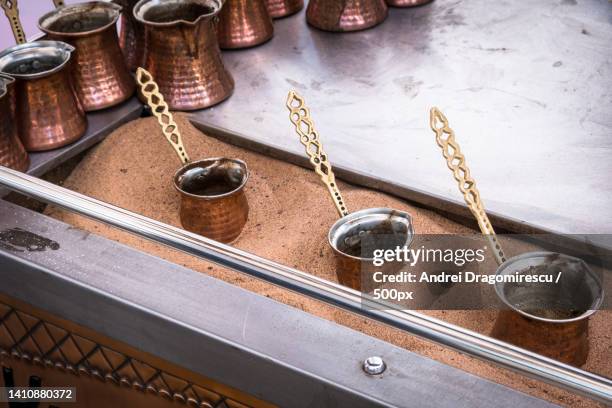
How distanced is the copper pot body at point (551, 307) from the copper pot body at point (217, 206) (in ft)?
1.56

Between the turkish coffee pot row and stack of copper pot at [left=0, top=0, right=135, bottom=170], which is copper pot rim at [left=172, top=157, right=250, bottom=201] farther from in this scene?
the turkish coffee pot row

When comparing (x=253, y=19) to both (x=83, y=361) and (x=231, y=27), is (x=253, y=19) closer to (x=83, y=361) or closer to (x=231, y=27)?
(x=231, y=27)

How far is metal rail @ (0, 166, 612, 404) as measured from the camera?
34.7 inches

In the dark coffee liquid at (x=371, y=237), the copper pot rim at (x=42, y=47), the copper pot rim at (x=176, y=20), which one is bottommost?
the dark coffee liquid at (x=371, y=237)

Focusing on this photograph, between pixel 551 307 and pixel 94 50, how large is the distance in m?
1.01

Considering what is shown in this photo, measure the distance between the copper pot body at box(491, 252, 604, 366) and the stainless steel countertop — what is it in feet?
0.63

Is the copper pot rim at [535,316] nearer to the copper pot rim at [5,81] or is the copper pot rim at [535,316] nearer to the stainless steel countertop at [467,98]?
the stainless steel countertop at [467,98]

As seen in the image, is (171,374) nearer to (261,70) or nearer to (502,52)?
(261,70)

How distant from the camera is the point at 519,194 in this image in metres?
1.51

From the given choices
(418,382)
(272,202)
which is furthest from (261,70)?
(418,382)

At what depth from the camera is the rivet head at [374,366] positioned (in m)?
1.02

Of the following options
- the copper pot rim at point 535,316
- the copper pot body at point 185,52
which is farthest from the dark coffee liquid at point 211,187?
the copper pot rim at point 535,316

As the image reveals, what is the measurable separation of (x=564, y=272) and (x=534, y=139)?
0.48 m

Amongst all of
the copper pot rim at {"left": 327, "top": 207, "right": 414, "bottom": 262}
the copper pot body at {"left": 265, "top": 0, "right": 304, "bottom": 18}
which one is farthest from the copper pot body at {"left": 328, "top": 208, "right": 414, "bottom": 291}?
the copper pot body at {"left": 265, "top": 0, "right": 304, "bottom": 18}
